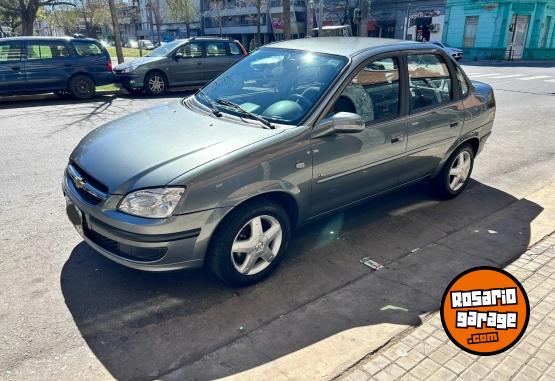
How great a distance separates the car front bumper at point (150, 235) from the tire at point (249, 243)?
0.10 meters

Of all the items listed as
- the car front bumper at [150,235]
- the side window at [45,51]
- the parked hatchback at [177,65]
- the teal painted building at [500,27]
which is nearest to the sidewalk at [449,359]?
the car front bumper at [150,235]

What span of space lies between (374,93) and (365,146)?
0.52 m

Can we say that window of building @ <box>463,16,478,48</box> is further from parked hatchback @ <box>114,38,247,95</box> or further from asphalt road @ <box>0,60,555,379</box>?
asphalt road @ <box>0,60,555,379</box>

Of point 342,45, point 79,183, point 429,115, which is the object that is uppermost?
point 342,45

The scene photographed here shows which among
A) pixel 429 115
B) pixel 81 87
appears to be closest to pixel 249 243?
pixel 429 115

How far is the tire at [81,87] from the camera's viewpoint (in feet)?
36.9

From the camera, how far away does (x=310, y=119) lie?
10.8 ft

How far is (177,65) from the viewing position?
12.4 meters

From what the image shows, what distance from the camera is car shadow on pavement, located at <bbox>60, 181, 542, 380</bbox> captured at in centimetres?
263

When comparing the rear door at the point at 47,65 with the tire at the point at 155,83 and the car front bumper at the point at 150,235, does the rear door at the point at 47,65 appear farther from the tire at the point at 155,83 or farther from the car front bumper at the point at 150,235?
the car front bumper at the point at 150,235

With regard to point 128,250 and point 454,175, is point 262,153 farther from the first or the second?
point 454,175

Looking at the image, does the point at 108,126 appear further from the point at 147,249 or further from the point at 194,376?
the point at 194,376

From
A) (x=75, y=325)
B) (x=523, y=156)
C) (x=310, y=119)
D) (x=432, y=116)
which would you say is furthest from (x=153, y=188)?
(x=523, y=156)

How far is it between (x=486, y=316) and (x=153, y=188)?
2115 mm
